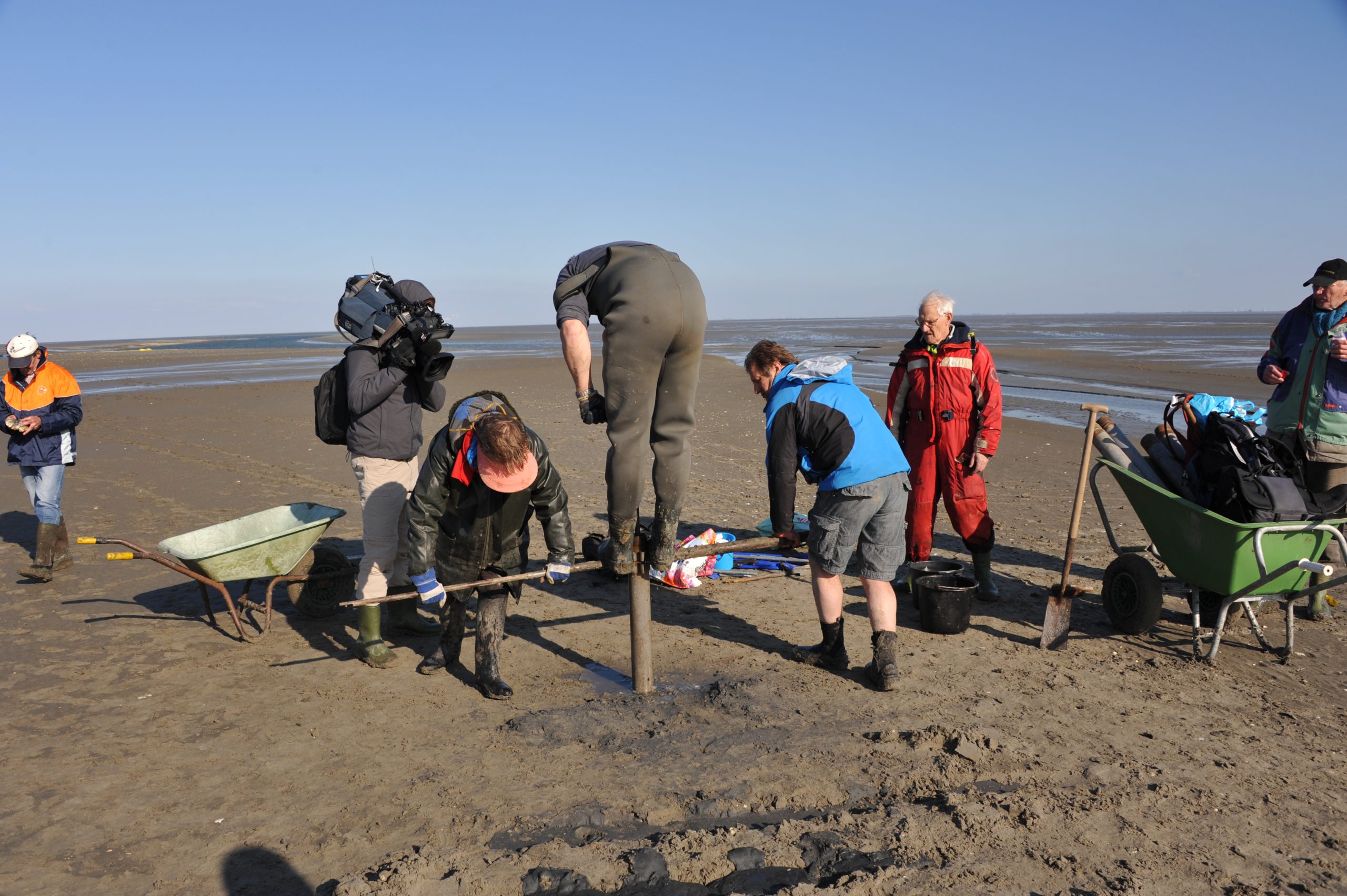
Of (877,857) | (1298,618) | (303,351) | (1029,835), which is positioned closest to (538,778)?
(877,857)

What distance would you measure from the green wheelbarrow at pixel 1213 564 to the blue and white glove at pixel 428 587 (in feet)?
13.5

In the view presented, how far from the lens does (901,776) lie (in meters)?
3.80

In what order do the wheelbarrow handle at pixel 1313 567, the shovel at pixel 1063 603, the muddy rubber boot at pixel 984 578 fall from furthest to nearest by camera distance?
the muddy rubber boot at pixel 984 578 < the shovel at pixel 1063 603 < the wheelbarrow handle at pixel 1313 567

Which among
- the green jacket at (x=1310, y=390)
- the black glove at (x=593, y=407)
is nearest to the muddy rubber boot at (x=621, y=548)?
the black glove at (x=593, y=407)

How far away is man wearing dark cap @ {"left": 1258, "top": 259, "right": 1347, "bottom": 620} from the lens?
5484 millimetres

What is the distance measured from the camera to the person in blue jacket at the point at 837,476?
4500 millimetres

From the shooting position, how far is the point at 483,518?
4641 millimetres

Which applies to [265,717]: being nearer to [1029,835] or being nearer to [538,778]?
[538,778]

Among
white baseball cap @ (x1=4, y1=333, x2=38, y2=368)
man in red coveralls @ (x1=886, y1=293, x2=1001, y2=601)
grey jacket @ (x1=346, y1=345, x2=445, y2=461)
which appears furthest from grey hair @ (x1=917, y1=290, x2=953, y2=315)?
white baseball cap @ (x1=4, y1=333, x2=38, y2=368)

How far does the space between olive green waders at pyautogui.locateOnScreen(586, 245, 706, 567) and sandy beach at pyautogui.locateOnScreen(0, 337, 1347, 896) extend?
1250 millimetres

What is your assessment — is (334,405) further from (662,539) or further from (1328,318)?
(1328,318)

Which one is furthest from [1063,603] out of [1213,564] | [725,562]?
[725,562]

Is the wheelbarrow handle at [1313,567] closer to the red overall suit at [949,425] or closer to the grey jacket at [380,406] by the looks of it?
the red overall suit at [949,425]

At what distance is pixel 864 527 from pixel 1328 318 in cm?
355
